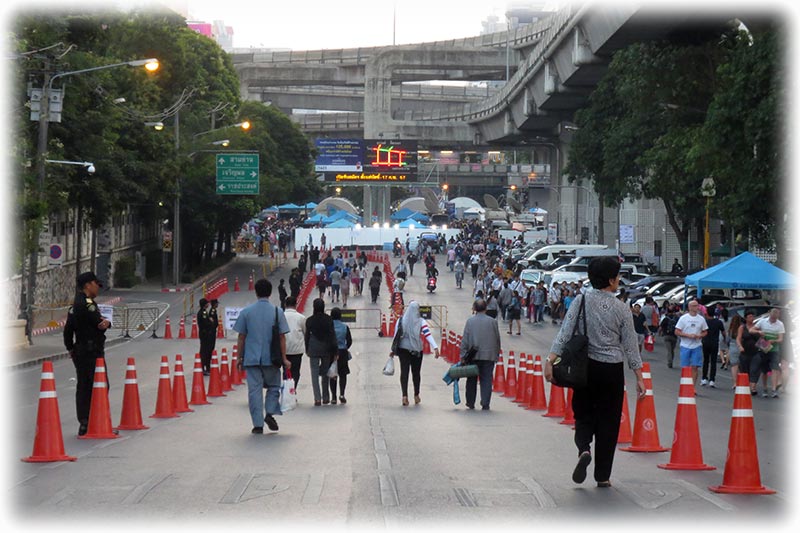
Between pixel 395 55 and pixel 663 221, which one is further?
pixel 395 55

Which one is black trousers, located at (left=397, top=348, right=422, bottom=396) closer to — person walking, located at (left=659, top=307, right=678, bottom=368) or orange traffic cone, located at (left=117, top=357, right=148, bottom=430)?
orange traffic cone, located at (left=117, top=357, right=148, bottom=430)

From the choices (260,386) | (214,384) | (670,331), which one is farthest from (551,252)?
(260,386)

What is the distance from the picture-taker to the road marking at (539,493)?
1004cm

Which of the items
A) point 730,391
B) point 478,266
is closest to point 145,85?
point 478,266

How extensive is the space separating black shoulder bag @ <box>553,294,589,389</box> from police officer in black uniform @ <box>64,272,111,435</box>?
6448 mm

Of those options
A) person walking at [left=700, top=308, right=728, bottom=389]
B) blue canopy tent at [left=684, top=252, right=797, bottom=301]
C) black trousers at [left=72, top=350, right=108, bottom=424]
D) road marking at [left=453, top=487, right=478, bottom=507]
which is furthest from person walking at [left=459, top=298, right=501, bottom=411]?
blue canopy tent at [left=684, top=252, right=797, bottom=301]

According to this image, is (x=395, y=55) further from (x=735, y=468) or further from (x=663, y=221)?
(x=735, y=468)

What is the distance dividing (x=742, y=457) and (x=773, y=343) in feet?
47.3

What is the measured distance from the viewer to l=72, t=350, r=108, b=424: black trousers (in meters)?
15.2

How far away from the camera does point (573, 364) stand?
10438mm

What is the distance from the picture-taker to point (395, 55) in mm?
99125

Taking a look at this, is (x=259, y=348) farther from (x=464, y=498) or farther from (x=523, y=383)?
(x=523, y=383)

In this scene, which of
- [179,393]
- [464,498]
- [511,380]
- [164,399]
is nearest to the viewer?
[464,498]

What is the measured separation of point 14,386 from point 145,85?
118ft
